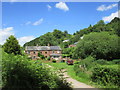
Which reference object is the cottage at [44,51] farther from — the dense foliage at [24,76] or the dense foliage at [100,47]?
the dense foliage at [24,76]

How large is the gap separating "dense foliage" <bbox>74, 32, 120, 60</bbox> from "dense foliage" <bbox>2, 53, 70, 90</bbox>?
36.5ft

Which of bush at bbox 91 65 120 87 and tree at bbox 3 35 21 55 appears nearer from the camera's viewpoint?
bush at bbox 91 65 120 87

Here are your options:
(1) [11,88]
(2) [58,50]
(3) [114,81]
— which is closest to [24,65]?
(1) [11,88]

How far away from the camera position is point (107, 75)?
6.78 meters

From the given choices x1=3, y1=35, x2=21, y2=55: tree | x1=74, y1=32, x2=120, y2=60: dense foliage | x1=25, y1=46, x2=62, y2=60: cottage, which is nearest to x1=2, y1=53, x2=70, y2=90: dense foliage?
x1=74, y1=32, x2=120, y2=60: dense foliage

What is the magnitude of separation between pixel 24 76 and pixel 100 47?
12600 millimetres

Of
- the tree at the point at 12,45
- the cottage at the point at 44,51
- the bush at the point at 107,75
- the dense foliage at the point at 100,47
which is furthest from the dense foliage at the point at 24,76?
the cottage at the point at 44,51

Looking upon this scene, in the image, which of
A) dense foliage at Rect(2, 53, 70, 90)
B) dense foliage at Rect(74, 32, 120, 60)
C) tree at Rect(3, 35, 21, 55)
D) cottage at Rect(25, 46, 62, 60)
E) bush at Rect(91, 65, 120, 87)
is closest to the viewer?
dense foliage at Rect(2, 53, 70, 90)

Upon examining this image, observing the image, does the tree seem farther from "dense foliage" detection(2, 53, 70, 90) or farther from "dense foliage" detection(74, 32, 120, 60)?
"dense foliage" detection(2, 53, 70, 90)

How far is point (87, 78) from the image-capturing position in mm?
8195

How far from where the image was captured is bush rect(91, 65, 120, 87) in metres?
6.48

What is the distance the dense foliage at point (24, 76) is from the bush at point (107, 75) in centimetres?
305

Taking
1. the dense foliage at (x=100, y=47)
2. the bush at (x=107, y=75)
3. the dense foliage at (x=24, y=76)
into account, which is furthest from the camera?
the dense foliage at (x=100, y=47)

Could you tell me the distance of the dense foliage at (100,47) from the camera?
14.9 metres
